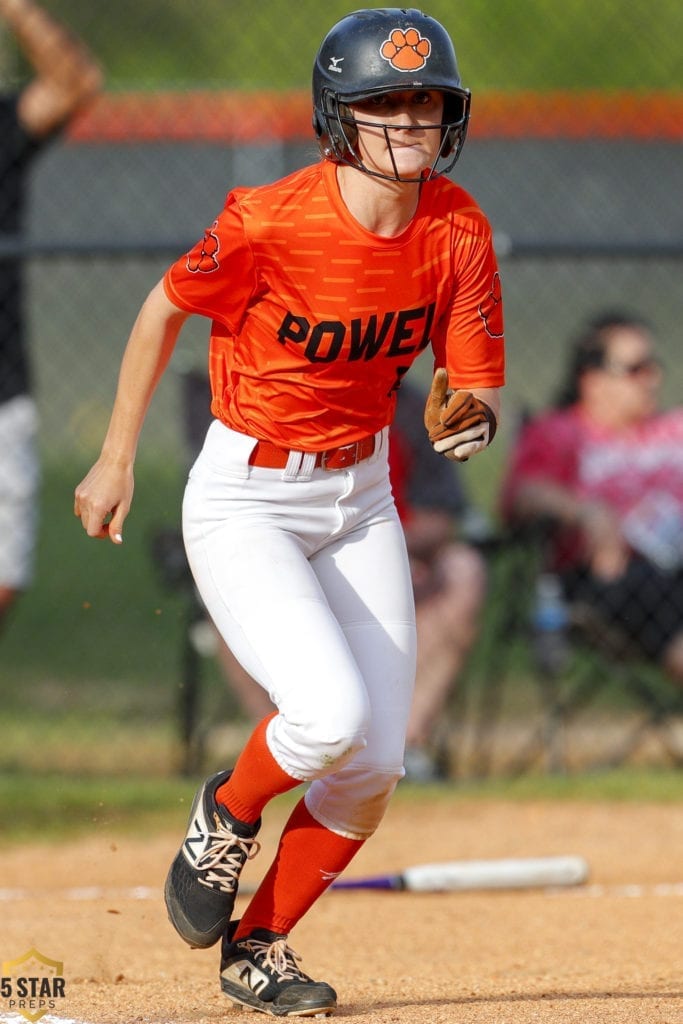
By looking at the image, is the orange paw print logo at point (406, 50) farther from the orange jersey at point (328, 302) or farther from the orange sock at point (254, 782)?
the orange sock at point (254, 782)

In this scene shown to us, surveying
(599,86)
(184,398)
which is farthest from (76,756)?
(599,86)

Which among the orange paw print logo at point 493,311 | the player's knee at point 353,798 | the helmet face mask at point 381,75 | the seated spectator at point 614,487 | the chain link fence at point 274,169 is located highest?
the helmet face mask at point 381,75

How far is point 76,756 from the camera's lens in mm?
5809

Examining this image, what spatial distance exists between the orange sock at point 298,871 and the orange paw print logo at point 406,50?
1.41 m

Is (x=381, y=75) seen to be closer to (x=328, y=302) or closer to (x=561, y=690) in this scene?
(x=328, y=302)

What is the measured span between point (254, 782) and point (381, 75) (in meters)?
1.29

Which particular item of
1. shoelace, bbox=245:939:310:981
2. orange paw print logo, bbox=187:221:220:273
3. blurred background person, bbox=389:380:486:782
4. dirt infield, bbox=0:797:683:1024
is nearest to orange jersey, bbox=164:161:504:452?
orange paw print logo, bbox=187:221:220:273

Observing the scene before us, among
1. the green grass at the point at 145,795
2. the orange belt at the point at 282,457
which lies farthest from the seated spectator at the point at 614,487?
the orange belt at the point at 282,457

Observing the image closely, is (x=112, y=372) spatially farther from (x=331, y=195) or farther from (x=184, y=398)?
(x=331, y=195)

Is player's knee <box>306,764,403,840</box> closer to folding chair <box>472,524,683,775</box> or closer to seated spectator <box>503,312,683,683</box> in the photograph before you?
folding chair <box>472,524,683,775</box>

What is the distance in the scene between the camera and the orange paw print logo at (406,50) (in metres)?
2.71

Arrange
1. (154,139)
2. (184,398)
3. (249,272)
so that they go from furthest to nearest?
(154,139) < (184,398) < (249,272)

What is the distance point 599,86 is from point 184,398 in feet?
24.8

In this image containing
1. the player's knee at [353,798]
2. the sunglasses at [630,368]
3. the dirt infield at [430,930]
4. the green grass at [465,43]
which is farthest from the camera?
the green grass at [465,43]
